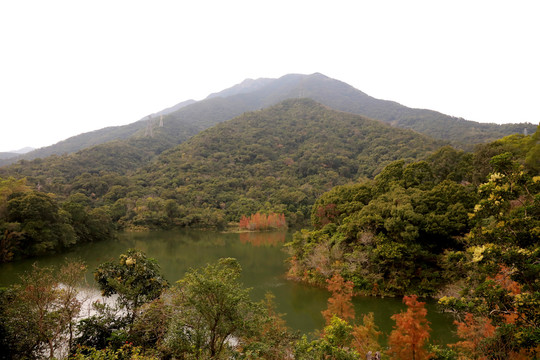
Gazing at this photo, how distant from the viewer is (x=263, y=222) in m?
42.3

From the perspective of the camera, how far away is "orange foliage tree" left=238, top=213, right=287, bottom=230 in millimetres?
42125

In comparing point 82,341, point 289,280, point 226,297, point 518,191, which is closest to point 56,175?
point 289,280

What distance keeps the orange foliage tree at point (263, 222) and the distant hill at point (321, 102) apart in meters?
38.2

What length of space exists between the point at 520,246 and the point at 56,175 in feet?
197

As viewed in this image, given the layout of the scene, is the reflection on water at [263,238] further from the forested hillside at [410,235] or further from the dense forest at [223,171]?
the forested hillside at [410,235]

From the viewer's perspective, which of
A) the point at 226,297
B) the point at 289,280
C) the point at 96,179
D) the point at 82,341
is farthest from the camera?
the point at 96,179

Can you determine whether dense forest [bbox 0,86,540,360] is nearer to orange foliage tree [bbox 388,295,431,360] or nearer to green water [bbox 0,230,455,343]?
orange foliage tree [bbox 388,295,431,360]

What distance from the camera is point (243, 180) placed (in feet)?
196

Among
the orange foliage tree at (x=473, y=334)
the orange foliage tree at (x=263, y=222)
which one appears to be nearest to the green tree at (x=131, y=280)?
the orange foliage tree at (x=473, y=334)

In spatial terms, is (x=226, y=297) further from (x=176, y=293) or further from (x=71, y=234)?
(x=71, y=234)

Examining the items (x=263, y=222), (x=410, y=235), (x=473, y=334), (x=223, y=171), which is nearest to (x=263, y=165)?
(x=223, y=171)

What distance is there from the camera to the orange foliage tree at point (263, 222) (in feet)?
138

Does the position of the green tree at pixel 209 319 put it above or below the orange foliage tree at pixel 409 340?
above

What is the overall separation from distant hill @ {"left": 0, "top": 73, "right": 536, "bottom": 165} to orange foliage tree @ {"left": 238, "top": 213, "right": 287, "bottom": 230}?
3821 centimetres
